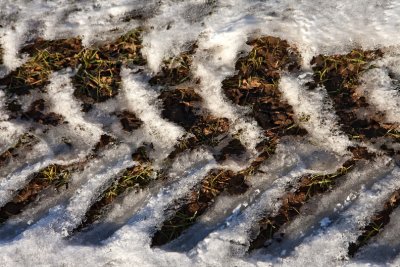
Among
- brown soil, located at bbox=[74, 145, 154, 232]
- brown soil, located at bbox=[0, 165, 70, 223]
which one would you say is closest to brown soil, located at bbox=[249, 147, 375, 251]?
brown soil, located at bbox=[74, 145, 154, 232]

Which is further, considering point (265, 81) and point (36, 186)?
point (265, 81)

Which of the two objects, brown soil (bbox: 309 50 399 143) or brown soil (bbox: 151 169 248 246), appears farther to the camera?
brown soil (bbox: 309 50 399 143)

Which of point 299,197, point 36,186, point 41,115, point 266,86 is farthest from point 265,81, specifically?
point 36,186

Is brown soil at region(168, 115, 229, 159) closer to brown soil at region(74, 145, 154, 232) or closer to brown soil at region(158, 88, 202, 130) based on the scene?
brown soil at region(158, 88, 202, 130)

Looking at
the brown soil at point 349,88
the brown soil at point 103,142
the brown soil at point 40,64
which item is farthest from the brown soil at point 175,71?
the brown soil at point 349,88

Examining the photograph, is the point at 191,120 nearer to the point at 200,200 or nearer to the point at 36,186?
the point at 200,200

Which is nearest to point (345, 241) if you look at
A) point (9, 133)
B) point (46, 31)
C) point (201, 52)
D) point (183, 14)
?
point (201, 52)

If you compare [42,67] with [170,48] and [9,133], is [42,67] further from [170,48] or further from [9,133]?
[170,48]
